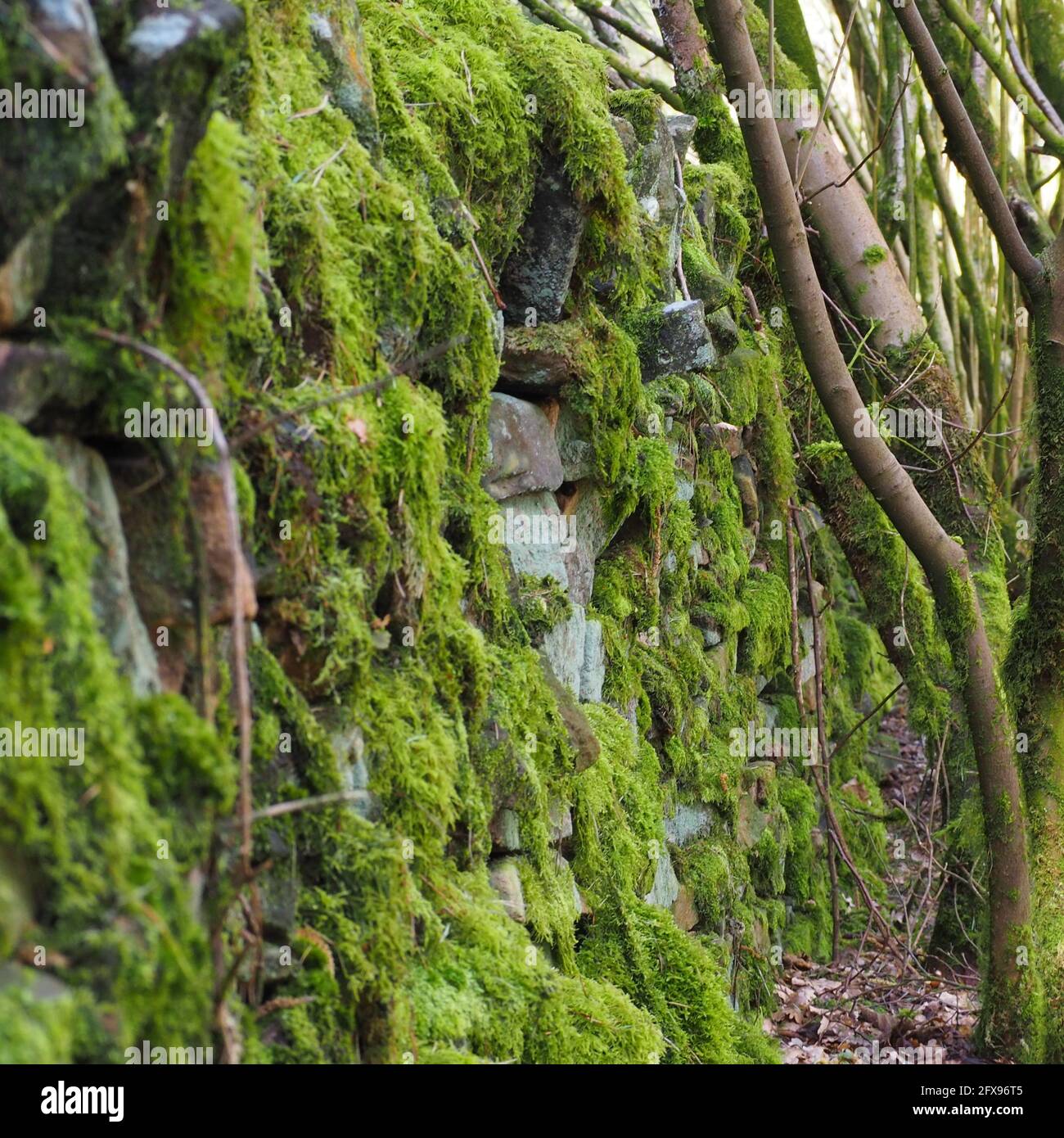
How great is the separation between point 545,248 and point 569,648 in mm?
1381

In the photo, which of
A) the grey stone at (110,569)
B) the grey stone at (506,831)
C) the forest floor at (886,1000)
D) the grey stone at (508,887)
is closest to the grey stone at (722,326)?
the forest floor at (886,1000)

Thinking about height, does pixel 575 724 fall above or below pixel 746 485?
below

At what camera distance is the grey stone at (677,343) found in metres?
4.68

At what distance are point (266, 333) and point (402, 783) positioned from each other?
104cm

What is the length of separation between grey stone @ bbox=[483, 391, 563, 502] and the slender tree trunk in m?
1.31

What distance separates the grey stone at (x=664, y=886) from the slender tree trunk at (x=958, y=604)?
1.34 metres

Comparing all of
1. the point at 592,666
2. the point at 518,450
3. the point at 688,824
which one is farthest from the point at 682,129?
the point at 688,824

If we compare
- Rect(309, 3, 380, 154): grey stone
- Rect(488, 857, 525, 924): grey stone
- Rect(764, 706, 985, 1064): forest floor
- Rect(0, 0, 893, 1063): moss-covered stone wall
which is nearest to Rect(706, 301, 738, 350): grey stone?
Rect(0, 0, 893, 1063): moss-covered stone wall

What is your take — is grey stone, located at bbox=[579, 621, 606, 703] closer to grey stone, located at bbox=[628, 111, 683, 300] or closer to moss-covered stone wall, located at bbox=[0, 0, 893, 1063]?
moss-covered stone wall, located at bbox=[0, 0, 893, 1063]

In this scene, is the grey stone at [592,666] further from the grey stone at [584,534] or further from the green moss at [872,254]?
the green moss at [872,254]

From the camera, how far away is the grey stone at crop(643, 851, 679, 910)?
4520mm

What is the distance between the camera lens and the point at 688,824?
5254mm

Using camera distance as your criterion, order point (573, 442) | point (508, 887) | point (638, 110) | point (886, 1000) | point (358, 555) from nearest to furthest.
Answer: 1. point (358, 555)
2. point (508, 887)
3. point (573, 442)
4. point (638, 110)
5. point (886, 1000)

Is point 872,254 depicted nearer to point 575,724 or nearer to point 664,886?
point 664,886
